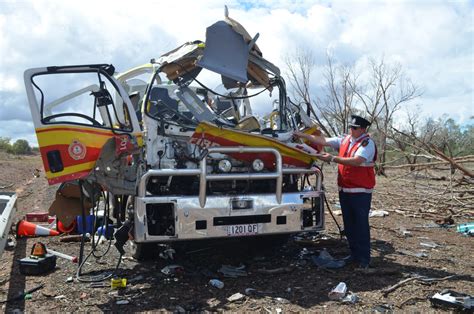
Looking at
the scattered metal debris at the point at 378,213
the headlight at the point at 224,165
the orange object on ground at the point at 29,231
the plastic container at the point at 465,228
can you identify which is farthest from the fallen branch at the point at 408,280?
the orange object on ground at the point at 29,231

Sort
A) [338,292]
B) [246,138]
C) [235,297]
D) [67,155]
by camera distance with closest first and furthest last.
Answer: [338,292]
[235,297]
[67,155]
[246,138]

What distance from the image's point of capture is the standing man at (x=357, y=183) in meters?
5.46

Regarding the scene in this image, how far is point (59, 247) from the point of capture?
690cm

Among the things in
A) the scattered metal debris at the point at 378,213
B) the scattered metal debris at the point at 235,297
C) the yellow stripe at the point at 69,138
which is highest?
the yellow stripe at the point at 69,138

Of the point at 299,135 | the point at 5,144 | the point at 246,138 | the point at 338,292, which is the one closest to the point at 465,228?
the point at 299,135

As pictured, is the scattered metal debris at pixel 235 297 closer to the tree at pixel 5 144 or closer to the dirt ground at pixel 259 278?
the dirt ground at pixel 259 278

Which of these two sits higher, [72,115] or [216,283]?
[72,115]

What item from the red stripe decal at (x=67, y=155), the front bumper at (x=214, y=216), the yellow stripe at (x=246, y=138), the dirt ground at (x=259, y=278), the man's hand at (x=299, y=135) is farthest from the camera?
the man's hand at (x=299, y=135)

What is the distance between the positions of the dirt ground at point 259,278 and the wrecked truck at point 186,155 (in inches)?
20.4

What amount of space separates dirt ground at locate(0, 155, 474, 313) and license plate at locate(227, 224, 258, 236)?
0.52 meters

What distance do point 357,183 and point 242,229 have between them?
149cm

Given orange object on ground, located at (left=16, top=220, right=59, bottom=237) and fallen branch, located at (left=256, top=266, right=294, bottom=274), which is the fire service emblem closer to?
fallen branch, located at (left=256, top=266, right=294, bottom=274)

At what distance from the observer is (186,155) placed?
531 centimetres

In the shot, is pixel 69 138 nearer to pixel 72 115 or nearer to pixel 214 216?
pixel 72 115
